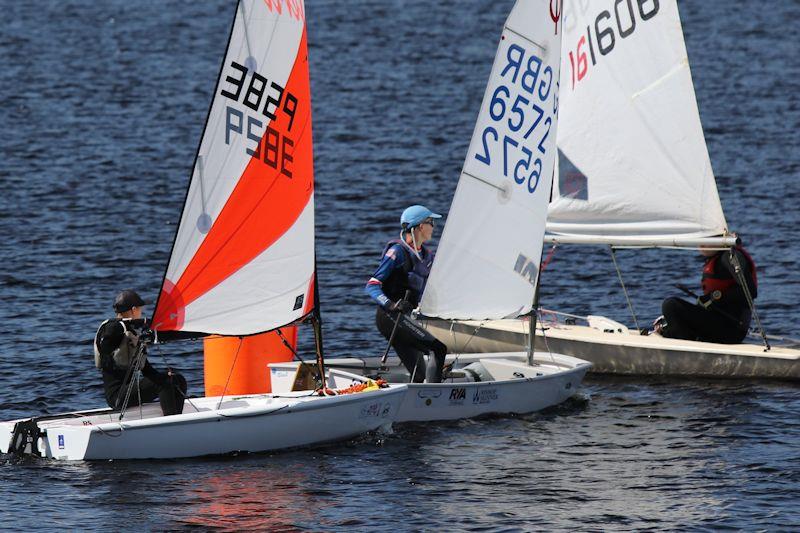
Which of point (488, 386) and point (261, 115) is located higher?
point (261, 115)

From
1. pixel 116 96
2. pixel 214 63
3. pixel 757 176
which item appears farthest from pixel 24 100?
pixel 757 176

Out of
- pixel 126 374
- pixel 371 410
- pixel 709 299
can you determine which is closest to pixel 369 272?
pixel 709 299

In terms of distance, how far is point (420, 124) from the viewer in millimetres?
37906

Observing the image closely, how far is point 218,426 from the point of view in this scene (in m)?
14.2

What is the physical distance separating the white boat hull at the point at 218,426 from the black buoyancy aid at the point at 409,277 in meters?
1.45

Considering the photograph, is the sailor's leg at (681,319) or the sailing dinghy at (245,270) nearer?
the sailing dinghy at (245,270)

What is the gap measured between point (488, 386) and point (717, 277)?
394 centimetres

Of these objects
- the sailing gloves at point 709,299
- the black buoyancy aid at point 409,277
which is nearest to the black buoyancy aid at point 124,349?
the black buoyancy aid at point 409,277

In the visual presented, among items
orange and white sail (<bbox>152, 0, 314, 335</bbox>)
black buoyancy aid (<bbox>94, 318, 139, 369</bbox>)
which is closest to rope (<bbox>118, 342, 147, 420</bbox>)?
black buoyancy aid (<bbox>94, 318, 139, 369</bbox>)

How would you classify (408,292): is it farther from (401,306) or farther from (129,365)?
(129,365)

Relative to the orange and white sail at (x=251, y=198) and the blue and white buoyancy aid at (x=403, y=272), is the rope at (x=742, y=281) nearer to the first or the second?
the blue and white buoyancy aid at (x=403, y=272)

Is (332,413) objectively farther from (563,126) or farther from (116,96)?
(116,96)

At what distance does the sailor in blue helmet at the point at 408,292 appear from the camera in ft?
52.0

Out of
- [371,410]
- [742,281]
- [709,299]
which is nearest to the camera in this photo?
[371,410]
